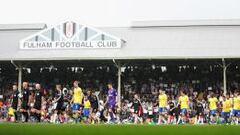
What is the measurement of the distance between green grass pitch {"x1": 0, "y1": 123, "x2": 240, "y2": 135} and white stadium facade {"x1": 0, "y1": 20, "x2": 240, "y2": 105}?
2015cm

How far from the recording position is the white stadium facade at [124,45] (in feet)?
109

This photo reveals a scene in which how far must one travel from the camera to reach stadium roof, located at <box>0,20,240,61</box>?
33.1 meters

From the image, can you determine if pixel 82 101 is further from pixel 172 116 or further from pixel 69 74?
→ pixel 69 74

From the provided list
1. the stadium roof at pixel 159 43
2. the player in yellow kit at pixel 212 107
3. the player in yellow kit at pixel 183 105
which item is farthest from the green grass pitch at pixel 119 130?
the stadium roof at pixel 159 43

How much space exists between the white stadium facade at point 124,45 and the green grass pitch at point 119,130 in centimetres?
2015

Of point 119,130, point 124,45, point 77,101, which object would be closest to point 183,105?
point 77,101

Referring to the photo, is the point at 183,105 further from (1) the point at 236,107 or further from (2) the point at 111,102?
(2) the point at 111,102

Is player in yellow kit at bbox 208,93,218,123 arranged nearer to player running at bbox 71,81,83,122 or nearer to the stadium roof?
the stadium roof

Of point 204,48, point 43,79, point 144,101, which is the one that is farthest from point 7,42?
point 204,48

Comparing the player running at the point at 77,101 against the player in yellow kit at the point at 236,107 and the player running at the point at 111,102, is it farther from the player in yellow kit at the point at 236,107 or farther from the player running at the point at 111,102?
the player in yellow kit at the point at 236,107

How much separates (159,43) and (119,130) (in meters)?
23.6

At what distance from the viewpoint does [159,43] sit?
35.1 metres

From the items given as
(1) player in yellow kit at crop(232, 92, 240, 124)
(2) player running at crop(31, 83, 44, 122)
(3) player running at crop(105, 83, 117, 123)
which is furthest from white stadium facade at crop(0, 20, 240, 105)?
(2) player running at crop(31, 83, 44, 122)

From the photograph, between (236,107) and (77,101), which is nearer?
(77,101)
